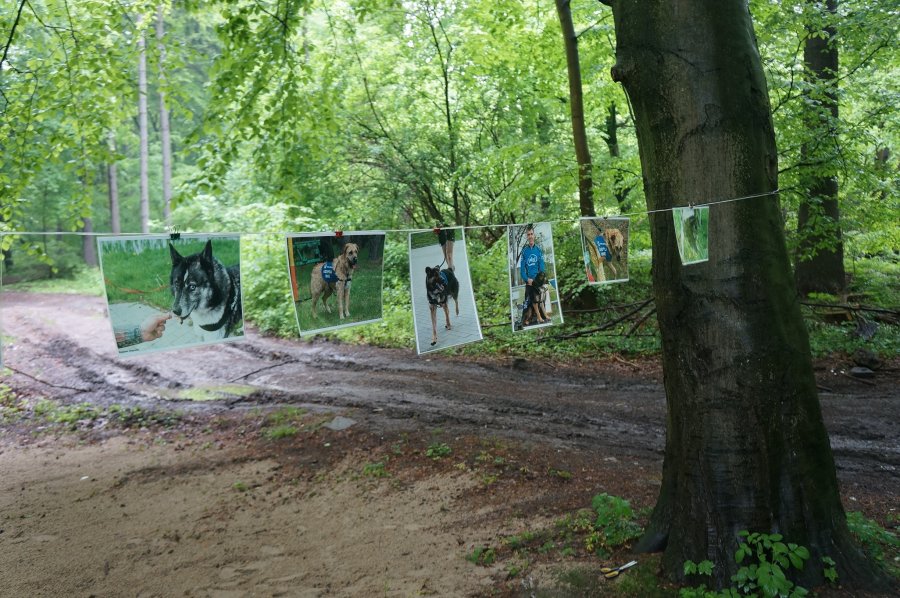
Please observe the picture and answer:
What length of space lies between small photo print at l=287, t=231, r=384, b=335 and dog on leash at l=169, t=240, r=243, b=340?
→ 506 millimetres

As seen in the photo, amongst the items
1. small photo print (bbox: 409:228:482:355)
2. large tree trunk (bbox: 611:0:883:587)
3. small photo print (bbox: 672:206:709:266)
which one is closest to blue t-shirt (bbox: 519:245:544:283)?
small photo print (bbox: 409:228:482:355)

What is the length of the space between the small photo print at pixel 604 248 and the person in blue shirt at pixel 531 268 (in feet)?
1.68

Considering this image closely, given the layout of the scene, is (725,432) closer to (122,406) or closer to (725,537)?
(725,537)

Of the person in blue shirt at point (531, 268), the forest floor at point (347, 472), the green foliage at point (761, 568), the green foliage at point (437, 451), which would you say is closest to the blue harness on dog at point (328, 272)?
the person in blue shirt at point (531, 268)

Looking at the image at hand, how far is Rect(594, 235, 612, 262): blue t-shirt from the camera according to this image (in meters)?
6.38

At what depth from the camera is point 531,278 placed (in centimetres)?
613

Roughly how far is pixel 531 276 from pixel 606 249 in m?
0.93

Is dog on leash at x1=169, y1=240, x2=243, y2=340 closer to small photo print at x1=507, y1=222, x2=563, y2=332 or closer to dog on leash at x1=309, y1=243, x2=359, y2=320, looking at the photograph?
dog on leash at x1=309, y1=243, x2=359, y2=320

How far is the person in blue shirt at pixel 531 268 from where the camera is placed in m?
6.05

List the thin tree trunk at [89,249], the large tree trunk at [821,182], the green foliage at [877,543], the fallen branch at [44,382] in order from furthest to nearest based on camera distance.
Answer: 1. the thin tree trunk at [89,249]
2. the fallen branch at [44,382]
3. the large tree trunk at [821,182]
4. the green foliage at [877,543]

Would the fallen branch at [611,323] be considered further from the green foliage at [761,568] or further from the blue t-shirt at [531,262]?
the green foliage at [761,568]

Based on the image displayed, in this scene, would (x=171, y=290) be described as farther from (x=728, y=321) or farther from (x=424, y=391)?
(x=424, y=391)

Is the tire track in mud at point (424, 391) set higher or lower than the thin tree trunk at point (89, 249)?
lower

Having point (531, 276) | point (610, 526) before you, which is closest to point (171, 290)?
point (531, 276)
